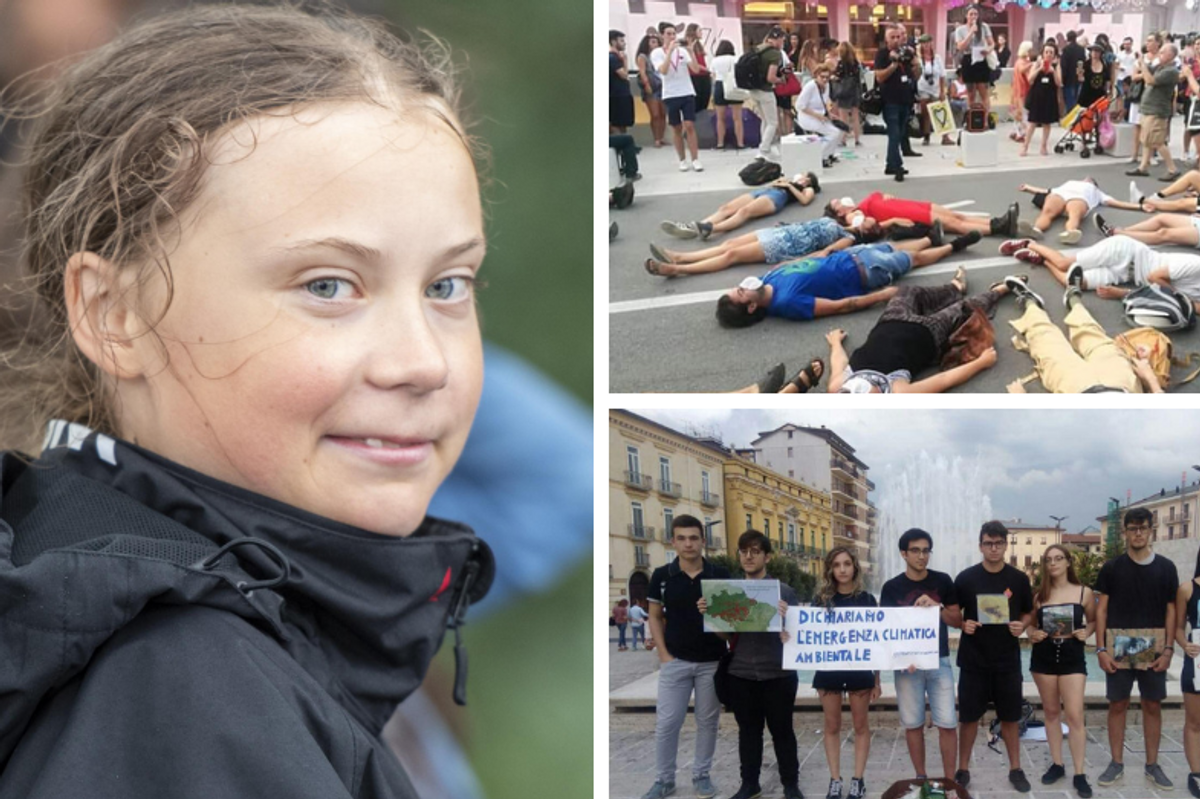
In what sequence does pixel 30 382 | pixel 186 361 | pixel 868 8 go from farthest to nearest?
pixel 868 8 < pixel 30 382 < pixel 186 361

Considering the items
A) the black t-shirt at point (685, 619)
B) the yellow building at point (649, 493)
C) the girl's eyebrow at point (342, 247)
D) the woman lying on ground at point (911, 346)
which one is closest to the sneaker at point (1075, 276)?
the woman lying on ground at point (911, 346)

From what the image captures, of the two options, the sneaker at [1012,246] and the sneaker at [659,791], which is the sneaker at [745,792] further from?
the sneaker at [1012,246]

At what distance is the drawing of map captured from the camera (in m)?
1.94

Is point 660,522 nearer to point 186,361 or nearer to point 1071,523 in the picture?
point 1071,523

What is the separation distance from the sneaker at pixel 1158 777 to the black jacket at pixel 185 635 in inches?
54.3

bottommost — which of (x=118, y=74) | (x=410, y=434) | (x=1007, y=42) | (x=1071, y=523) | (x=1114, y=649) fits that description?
(x=1114, y=649)

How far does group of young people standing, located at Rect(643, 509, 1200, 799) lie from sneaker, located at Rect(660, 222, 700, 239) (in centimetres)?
48

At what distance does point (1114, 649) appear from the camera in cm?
196

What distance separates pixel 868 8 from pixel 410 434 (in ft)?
3.71

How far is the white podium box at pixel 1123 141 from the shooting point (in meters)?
1.96

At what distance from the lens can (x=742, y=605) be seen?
1942 millimetres

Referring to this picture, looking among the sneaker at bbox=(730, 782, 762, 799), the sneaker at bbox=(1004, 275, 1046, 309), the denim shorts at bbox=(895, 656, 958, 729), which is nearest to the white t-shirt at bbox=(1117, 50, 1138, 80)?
the sneaker at bbox=(1004, 275, 1046, 309)

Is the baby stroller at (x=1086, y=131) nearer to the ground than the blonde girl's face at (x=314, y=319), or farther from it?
farther from it

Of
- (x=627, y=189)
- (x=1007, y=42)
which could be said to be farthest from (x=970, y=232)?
(x=627, y=189)
